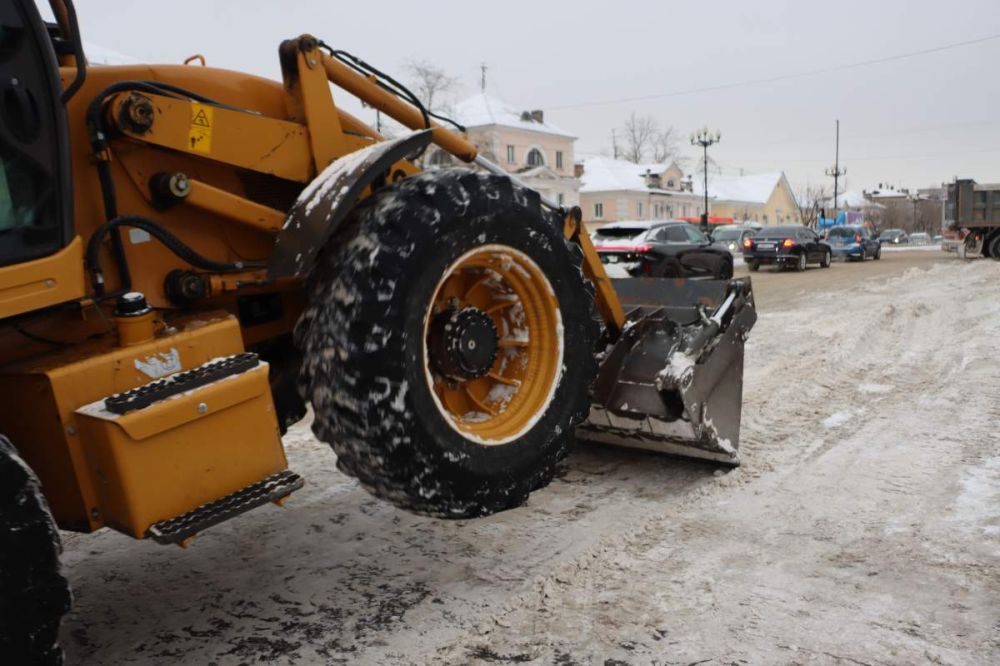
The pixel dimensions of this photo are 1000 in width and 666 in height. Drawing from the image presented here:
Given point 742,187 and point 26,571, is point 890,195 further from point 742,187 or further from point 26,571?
point 26,571

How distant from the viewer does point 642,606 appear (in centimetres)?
295

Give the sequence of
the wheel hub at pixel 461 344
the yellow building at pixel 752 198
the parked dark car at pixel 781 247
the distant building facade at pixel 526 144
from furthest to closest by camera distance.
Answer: the yellow building at pixel 752 198 → the distant building facade at pixel 526 144 → the parked dark car at pixel 781 247 → the wheel hub at pixel 461 344

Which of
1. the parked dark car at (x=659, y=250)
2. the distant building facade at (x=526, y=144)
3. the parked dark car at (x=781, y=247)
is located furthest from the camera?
the distant building facade at (x=526, y=144)

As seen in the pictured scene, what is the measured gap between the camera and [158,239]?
106 inches

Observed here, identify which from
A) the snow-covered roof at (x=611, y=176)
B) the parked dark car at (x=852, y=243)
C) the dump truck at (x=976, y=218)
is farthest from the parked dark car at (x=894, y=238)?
the dump truck at (x=976, y=218)

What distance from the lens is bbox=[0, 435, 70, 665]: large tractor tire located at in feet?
5.90

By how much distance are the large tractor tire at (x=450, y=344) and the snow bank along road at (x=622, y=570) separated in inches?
22.0

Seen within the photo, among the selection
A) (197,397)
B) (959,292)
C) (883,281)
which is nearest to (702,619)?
(197,397)

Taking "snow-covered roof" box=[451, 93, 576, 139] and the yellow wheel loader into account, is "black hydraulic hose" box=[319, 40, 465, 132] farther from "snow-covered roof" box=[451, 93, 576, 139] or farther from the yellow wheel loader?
"snow-covered roof" box=[451, 93, 576, 139]

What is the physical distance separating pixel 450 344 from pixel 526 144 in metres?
48.5

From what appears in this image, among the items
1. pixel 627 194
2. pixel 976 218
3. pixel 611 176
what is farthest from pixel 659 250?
pixel 611 176

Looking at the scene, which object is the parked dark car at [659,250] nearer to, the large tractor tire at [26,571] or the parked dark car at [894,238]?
the large tractor tire at [26,571]

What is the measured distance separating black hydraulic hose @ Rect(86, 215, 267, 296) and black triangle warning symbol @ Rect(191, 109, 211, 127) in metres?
0.39

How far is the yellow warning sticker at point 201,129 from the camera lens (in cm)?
274
